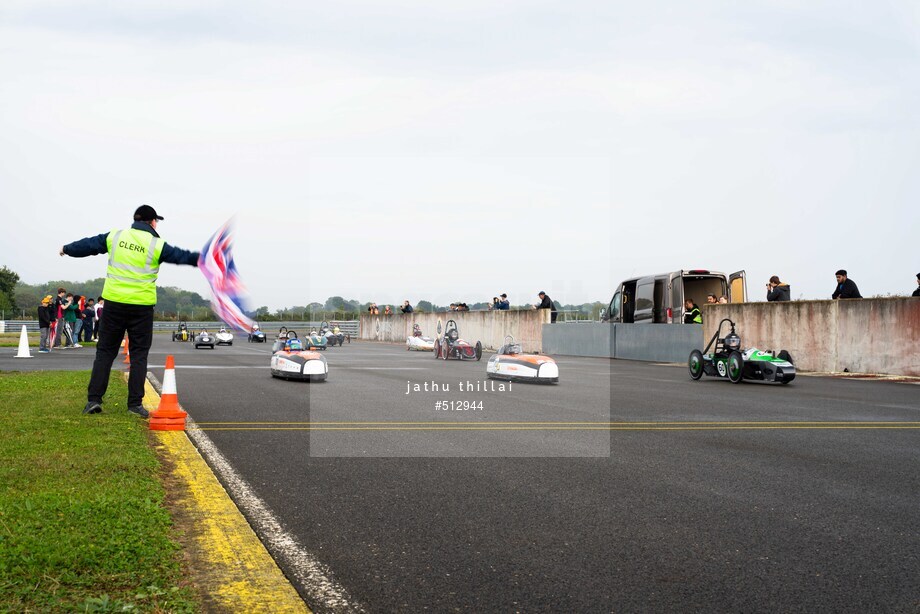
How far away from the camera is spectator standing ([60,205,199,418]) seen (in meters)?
8.59

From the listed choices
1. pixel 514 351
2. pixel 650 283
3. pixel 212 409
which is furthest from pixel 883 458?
pixel 650 283

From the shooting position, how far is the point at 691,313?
25344 millimetres

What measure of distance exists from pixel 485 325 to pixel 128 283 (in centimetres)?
3088

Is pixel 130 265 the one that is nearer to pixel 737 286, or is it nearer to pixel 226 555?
pixel 226 555

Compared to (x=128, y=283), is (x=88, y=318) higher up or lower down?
lower down

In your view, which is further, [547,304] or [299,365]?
[547,304]

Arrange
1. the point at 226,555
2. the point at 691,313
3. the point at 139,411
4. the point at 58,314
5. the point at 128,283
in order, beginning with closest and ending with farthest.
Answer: the point at 226,555 < the point at 128,283 < the point at 139,411 < the point at 691,313 < the point at 58,314

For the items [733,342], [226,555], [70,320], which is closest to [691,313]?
[733,342]

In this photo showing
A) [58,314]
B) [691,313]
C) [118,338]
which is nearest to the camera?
[118,338]

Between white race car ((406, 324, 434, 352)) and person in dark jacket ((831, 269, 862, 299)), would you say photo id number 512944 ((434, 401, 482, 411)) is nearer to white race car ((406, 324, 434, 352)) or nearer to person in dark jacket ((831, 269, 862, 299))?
person in dark jacket ((831, 269, 862, 299))

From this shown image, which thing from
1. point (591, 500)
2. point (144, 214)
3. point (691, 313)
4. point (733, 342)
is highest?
point (144, 214)

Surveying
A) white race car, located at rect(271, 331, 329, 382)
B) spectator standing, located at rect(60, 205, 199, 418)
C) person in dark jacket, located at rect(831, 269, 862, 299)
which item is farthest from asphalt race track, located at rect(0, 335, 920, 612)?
person in dark jacket, located at rect(831, 269, 862, 299)

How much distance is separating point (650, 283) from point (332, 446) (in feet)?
69.4

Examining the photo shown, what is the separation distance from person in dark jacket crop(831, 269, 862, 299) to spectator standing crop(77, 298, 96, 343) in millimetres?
27983
